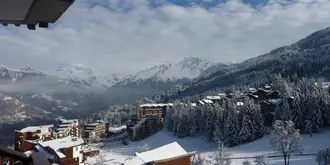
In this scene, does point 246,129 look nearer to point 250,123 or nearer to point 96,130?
point 250,123

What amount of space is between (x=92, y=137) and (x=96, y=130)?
332 cm

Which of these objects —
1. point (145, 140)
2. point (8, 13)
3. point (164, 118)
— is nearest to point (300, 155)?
point (145, 140)

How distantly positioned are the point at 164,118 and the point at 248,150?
31.5m

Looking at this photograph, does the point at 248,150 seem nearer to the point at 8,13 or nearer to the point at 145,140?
the point at 145,140

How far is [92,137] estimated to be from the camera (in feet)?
→ 232

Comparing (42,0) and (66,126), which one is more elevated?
(42,0)

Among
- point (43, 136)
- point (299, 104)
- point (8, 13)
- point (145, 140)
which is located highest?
point (8, 13)

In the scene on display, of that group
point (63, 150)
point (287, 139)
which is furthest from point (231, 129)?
point (63, 150)

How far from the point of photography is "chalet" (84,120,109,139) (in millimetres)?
72062

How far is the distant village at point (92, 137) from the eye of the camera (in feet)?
61.3

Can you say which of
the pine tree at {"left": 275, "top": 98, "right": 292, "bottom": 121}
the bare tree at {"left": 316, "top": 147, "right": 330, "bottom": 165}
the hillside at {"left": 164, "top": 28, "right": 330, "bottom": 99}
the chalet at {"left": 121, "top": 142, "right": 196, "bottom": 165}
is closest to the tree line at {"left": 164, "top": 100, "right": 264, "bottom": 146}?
the pine tree at {"left": 275, "top": 98, "right": 292, "bottom": 121}

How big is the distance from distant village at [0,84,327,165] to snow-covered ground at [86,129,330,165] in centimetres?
310

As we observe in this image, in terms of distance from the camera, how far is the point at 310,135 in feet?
158

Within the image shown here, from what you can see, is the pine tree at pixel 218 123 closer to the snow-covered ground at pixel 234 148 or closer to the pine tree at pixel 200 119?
the snow-covered ground at pixel 234 148
